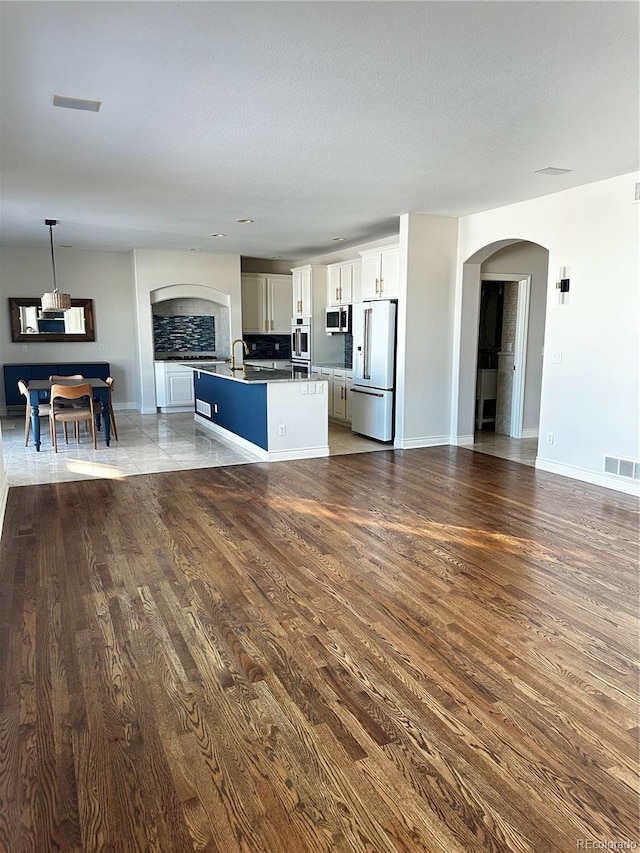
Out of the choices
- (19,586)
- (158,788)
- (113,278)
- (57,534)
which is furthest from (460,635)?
(113,278)

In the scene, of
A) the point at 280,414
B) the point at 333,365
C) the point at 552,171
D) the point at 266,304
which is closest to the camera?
the point at 552,171

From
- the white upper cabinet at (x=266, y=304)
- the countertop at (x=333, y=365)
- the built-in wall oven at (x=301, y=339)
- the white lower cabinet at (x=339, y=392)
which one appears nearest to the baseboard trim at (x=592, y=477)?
the white lower cabinet at (x=339, y=392)

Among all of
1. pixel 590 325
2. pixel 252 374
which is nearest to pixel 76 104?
pixel 252 374

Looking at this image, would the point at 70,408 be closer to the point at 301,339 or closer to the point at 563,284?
the point at 301,339

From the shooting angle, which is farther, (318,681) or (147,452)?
(147,452)

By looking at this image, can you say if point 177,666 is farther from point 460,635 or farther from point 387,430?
point 387,430

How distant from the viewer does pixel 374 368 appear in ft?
23.7

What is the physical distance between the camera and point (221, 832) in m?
1.63

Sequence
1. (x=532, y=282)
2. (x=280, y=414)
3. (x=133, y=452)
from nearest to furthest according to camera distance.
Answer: (x=280, y=414) < (x=133, y=452) < (x=532, y=282)

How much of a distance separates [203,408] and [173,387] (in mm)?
1682

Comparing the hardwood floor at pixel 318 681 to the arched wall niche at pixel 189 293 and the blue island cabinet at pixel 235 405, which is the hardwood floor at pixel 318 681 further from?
the arched wall niche at pixel 189 293

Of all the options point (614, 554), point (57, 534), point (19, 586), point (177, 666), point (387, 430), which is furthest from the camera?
point (387, 430)

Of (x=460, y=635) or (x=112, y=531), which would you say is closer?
(x=460, y=635)

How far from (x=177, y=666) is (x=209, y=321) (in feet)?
30.3
